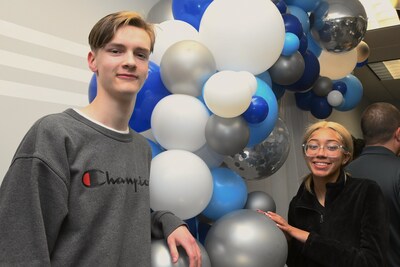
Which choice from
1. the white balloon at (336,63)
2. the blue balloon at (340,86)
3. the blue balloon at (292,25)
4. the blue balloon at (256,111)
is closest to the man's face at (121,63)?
the blue balloon at (256,111)

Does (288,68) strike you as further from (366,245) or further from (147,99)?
(366,245)

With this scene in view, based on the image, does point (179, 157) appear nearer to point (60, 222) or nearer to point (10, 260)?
point (60, 222)

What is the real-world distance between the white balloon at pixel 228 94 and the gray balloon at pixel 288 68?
0.44 meters

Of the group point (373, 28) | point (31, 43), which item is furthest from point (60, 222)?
point (373, 28)

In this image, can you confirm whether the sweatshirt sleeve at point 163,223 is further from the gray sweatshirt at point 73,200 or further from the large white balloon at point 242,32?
the large white balloon at point 242,32

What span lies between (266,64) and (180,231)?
83cm

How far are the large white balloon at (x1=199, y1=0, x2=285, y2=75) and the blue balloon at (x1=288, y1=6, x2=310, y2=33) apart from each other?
53 centimetres

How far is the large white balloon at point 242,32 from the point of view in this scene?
155 centimetres

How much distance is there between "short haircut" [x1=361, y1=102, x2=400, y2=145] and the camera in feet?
6.47

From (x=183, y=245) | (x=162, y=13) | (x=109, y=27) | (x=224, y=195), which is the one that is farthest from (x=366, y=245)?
(x=162, y=13)

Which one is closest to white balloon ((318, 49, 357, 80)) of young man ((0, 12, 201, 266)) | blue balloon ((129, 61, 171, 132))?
blue balloon ((129, 61, 171, 132))

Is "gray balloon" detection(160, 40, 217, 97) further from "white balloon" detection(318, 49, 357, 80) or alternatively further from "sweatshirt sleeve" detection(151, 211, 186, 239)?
"white balloon" detection(318, 49, 357, 80)

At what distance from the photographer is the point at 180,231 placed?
1145 millimetres

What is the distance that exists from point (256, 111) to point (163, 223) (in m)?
0.54
